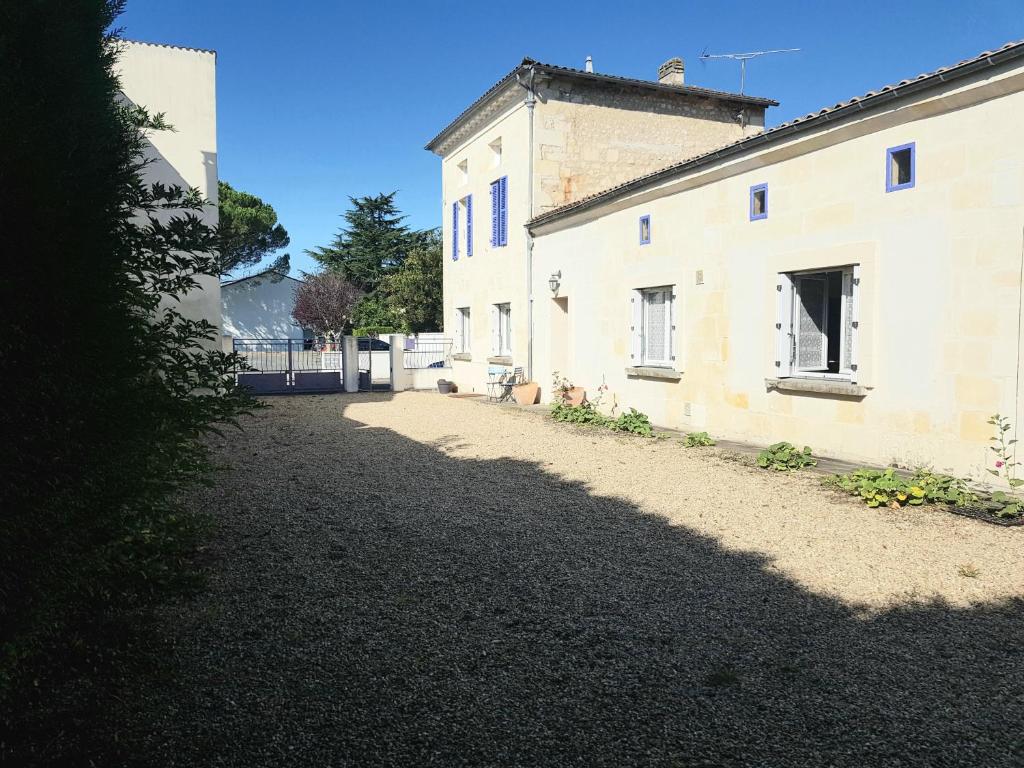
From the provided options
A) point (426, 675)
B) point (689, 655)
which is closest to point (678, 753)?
point (689, 655)

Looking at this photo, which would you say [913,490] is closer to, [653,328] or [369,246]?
[653,328]

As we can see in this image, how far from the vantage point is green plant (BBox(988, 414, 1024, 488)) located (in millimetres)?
6102

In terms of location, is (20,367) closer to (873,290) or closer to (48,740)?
(48,740)

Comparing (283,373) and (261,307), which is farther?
(261,307)

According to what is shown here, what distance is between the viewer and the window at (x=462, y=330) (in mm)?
18781

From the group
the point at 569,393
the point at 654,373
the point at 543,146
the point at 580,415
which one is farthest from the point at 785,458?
the point at 543,146

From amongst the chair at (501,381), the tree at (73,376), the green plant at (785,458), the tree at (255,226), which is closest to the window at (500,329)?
the chair at (501,381)

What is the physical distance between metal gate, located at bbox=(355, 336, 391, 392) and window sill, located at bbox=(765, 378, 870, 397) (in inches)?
422

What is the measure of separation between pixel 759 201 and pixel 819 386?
7.83 ft

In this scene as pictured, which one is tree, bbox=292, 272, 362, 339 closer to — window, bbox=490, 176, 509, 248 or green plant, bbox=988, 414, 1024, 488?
window, bbox=490, 176, 509, 248

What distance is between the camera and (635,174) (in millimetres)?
15406

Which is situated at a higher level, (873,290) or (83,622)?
(873,290)

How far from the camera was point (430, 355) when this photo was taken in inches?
823

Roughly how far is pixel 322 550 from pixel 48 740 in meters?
2.40
